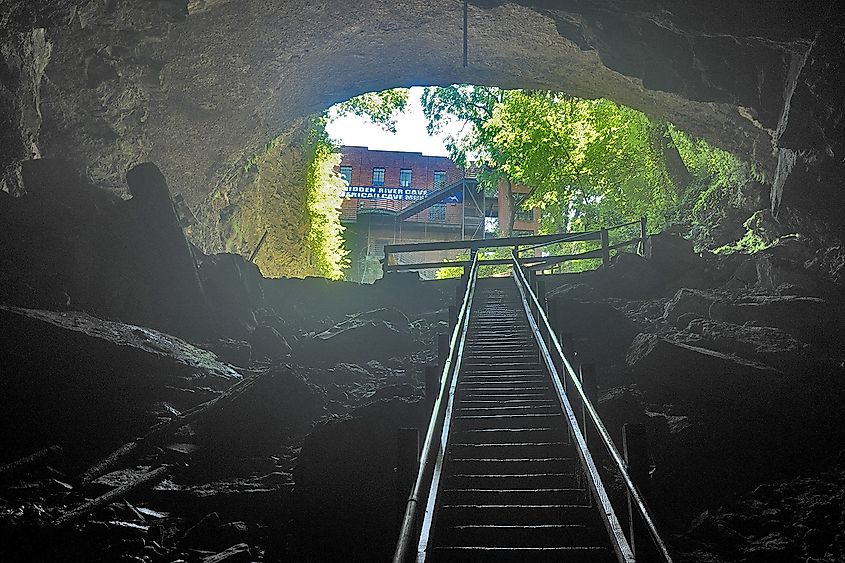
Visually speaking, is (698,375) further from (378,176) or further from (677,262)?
(378,176)

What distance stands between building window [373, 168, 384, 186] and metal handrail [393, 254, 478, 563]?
34.4 meters

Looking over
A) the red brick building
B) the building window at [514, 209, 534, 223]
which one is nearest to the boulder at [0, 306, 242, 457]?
the red brick building

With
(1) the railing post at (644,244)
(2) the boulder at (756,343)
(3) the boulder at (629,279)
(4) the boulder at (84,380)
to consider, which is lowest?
(4) the boulder at (84,380)

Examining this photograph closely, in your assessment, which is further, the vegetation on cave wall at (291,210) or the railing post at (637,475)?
the vegetation on cave wall at (291,210)

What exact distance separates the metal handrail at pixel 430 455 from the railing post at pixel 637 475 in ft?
3.76

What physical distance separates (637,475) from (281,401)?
4.82m

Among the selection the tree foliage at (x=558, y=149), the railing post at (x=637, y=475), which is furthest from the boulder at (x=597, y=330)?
the tree foliage at (x=558, y=149)

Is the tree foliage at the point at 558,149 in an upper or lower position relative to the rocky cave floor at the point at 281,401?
upper

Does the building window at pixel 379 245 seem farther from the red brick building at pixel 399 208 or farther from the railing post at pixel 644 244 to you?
the railing post at pixel 644 244

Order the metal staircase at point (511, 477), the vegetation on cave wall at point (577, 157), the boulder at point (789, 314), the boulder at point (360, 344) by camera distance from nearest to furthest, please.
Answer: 1. the metal staircase at point (511, 477)
2. the boulder at point (789, 314)
3. the boulder at point (360, 344)
4. the vegetation on cave wall at point (577, 157)

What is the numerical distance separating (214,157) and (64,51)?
4155 mm

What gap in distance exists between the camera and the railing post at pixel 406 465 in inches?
145

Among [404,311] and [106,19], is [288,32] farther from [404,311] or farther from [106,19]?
[404,311]

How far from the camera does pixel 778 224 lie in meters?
11.2
